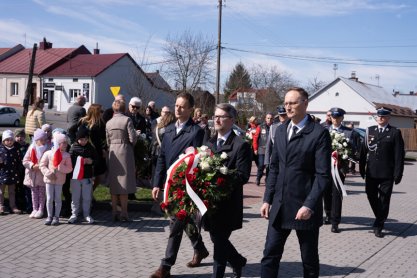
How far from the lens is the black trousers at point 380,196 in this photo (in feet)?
28.5

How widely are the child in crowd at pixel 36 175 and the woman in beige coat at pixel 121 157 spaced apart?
1.18 m

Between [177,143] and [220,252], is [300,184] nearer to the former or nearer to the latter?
[220,252]

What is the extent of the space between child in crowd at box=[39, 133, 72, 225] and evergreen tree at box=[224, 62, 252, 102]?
45967 millimetres

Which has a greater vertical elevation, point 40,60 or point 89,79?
point 40,60

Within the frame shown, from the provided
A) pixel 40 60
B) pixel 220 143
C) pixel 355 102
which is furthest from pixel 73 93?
pixel 220 143

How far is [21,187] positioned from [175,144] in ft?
14.6

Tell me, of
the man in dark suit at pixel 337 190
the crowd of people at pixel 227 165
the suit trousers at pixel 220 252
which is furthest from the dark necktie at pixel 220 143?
the man in dark suit at pixel 337 190

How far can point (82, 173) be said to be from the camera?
8352mm

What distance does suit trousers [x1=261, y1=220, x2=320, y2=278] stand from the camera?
4.75m

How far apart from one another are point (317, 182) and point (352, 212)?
6988mm

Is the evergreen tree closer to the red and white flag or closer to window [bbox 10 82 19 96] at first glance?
window [bbox 10 82 19 96]

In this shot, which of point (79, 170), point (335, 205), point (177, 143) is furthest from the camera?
point (335, 205)

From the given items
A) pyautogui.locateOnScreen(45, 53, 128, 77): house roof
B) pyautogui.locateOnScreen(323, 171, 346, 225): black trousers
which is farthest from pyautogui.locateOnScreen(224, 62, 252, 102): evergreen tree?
pyautogui.locateOnScreen(323, 171, 346, 225): black trousers

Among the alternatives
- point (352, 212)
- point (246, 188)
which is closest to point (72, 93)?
point (246, 188)
